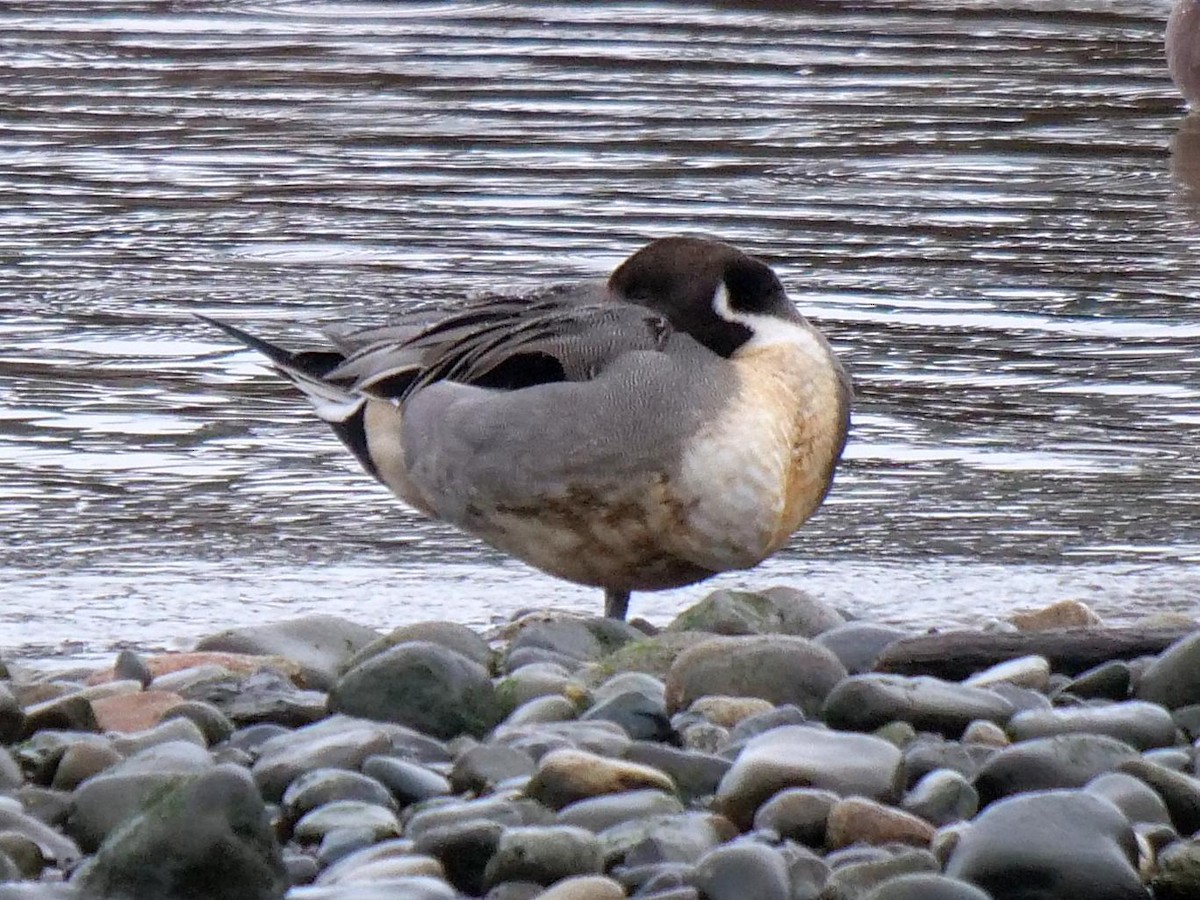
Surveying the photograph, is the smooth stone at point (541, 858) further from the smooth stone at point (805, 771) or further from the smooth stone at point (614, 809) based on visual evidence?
the smooth stone at point (805, 771)

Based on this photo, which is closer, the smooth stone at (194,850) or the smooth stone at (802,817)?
the smooth stone at (194,850)

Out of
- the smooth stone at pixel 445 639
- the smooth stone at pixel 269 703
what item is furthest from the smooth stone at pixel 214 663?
the smooth stone at pixel 269 703

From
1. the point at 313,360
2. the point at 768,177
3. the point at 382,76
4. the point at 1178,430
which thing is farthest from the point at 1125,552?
the point at 382,76

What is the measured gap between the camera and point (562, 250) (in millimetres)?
8812

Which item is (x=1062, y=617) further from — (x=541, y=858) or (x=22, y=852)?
(x=22, y=852)

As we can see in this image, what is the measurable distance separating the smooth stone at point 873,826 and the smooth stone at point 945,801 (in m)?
0.12

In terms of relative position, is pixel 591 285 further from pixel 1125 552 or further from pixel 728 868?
pixel 728 868

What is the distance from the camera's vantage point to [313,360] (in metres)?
5.64

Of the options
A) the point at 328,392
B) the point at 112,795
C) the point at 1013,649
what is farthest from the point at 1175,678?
the point at 328,392

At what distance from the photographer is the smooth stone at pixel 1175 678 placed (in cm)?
416

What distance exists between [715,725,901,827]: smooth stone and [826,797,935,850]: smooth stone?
0.17 m

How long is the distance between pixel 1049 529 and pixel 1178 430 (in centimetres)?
88

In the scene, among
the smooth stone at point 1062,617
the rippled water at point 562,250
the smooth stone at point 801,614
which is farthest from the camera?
the rippled water at point 562,250

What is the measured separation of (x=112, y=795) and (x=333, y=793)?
1.06 ft
